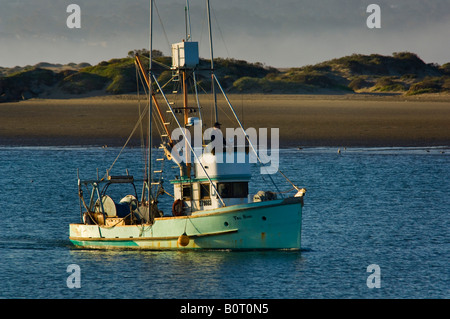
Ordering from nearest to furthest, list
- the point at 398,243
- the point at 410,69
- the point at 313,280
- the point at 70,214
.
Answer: the point at 313,280 → the point at 398,243 → the point at 70,214 → the point at 410,69

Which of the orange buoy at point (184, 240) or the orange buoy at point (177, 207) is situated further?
the orange buoy at point (177, 207)

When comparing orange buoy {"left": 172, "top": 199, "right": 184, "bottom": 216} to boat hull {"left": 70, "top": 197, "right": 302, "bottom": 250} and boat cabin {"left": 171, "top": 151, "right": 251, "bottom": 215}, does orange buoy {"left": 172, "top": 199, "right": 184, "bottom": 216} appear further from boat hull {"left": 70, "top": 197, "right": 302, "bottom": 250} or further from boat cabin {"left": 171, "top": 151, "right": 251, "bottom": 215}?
boat hull {"left": 70, "top": 197, "right": 302, "bottom": 250}

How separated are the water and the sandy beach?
13.8 m

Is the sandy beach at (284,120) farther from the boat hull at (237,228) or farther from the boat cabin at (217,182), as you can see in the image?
the boat hull at (237,228)

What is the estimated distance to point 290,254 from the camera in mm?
32250

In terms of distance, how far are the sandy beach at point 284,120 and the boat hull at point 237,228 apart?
26.8m

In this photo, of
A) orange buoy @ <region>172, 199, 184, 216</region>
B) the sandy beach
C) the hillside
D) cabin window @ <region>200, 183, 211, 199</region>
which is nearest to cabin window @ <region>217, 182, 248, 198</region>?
cabin window @ <region>200, 183, 211, 199</region>

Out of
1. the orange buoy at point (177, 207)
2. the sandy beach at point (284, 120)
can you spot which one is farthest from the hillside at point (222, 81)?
the orange buoy at point (177, 207)

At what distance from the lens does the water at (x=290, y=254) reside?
1118 inches

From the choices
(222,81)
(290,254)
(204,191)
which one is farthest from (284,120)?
(290,254)

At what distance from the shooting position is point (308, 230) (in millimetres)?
36875
